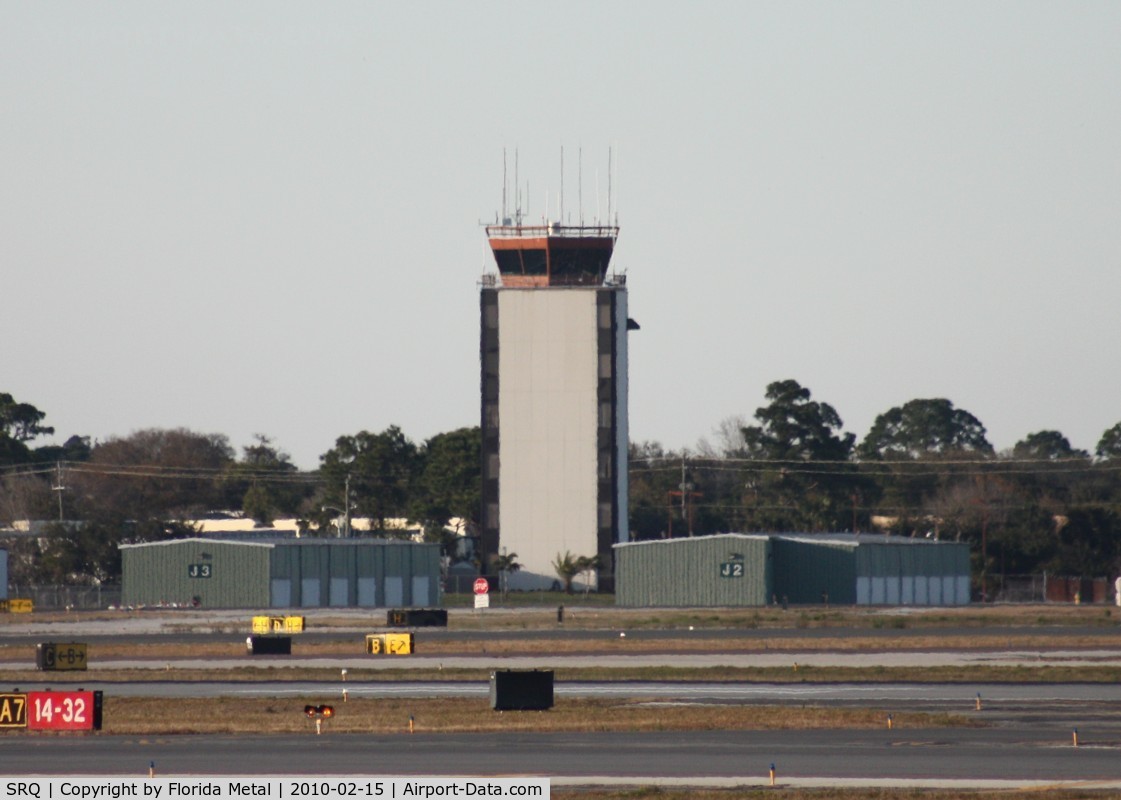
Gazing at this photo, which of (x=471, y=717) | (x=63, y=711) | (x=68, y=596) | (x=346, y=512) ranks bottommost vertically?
(x=68, y=596)

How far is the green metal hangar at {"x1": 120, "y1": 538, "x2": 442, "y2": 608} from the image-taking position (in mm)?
116250

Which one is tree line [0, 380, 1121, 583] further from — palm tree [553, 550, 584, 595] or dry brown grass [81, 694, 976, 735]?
dry brown grass [81, 694, 976, 735]

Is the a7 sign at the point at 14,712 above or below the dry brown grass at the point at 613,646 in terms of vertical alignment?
above

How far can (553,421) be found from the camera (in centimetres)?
13188

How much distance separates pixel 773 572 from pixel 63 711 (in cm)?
7776

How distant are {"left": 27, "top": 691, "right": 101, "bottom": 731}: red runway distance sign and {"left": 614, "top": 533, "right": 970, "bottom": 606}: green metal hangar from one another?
7549 centimetres

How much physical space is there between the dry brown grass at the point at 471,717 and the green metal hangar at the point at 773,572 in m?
66.7

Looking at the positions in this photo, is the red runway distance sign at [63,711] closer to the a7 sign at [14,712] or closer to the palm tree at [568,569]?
the a7 sign at [14,712]

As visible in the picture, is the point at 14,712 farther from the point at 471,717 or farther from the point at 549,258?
the point at 549,258

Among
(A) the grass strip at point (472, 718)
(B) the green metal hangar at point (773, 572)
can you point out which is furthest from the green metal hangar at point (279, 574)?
(A) the grass strip at point (472, 718)

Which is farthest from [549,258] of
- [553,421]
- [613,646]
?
[613,646]

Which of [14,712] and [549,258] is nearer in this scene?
[14,712]

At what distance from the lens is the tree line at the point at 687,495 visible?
14188 centimetres

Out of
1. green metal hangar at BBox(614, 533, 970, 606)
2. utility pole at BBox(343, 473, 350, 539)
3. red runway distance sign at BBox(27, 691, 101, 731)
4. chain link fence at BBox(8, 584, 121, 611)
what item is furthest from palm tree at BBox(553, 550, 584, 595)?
red runway distance sign at BBox(27, 691, 101, 731)
